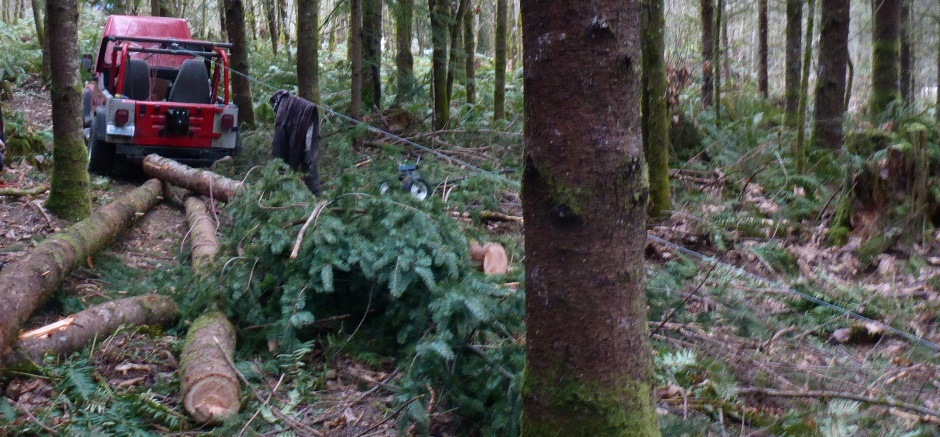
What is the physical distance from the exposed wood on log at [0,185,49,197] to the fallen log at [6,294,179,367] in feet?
14.6

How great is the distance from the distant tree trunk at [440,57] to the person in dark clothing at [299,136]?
4385mm

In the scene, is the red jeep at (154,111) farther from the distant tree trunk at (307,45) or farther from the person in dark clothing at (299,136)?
the person in dark clothing at (299,136)

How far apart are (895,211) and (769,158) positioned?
410cm

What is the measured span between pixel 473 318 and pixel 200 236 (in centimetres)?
418

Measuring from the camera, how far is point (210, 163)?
12391mm

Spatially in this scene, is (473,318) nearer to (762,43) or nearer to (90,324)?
(90,324)

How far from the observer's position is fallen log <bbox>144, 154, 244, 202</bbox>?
9414 millimetres

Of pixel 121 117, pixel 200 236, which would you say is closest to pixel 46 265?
pixel 200 236

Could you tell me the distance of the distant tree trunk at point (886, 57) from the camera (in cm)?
1126

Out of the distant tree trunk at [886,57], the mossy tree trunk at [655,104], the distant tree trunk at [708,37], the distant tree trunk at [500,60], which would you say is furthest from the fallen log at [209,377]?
the distant tree trunk at [708,37]

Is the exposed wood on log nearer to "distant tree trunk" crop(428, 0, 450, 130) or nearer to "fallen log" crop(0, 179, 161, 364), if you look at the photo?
"fallen log" crop(0, 179, 161, 364)

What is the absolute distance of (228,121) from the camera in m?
11.9

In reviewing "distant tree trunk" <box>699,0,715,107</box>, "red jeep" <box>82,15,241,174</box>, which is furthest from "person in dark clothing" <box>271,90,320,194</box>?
"distant tree trunk" <box>699,0,715,107</box>

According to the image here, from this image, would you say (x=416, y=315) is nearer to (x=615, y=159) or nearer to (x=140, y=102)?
(x=615, y=159)
